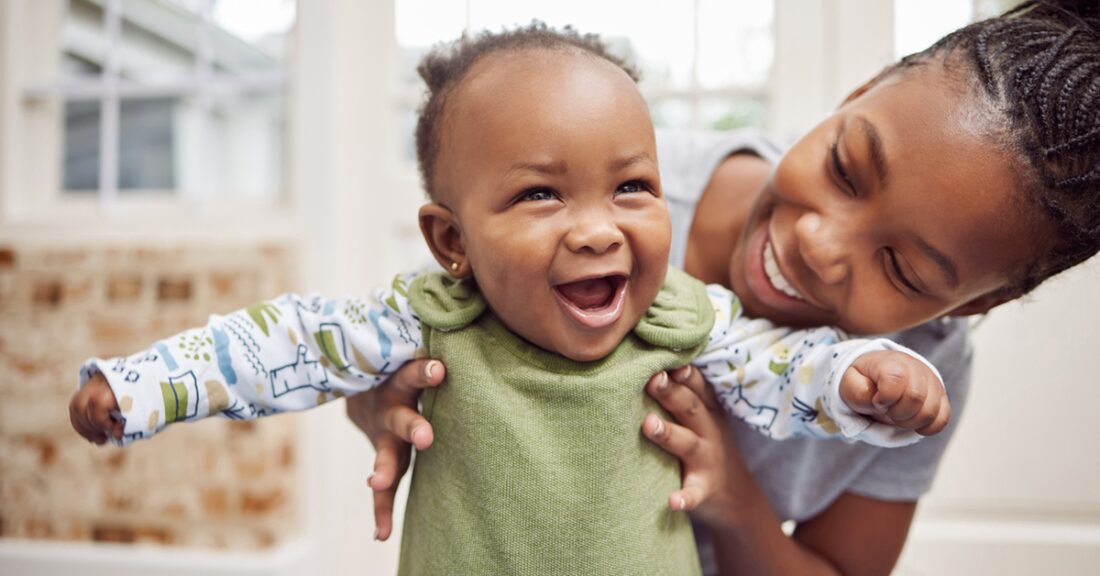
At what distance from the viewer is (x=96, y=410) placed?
0.58 m

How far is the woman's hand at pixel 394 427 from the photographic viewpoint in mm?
653

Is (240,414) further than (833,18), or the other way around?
(833,18)

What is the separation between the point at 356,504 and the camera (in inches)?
61.1

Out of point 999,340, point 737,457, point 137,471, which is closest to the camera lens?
point 737,457

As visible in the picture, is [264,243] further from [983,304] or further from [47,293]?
[983,304]

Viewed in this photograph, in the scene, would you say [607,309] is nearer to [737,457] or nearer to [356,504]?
[737,457]

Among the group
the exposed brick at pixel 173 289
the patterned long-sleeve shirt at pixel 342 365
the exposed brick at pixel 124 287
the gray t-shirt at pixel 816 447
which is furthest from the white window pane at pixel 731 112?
the exposed brick at pixel 124 287

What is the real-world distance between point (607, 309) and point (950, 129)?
326 mm

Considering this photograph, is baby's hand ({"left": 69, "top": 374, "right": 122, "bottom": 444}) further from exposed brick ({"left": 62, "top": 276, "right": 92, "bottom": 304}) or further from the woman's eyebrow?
exposed brick ({"left": 62, "top": 276, "right": 92, "bottom": 304})

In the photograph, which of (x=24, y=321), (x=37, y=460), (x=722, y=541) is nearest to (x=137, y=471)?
(x=37, y=460)

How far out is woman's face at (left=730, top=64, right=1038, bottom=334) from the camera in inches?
24.3

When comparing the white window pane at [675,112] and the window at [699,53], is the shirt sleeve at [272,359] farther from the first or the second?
the white window pane at [675,112]

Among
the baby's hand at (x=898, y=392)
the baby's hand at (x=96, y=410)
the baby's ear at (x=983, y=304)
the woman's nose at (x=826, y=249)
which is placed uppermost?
the woman's nose at (x=826, y=249)

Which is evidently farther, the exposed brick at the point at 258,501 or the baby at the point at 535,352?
the exposed brick at the point at 258,501
